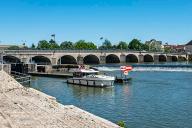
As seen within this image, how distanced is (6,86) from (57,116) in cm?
2082

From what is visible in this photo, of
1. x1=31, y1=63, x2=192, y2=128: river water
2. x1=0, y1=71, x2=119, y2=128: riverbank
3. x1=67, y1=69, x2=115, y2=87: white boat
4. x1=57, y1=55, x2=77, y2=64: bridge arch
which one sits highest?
x1=57, y1=55, x2=77, y2=64: bridge arch

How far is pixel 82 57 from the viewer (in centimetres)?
14250

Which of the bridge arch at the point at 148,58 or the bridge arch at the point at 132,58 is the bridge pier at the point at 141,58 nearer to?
the bridge arch at the point at 132,58

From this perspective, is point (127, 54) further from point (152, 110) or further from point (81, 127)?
point (81, 127)

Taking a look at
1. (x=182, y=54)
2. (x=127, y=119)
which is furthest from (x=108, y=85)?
(x=182, y=54)

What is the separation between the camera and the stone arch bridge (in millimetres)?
122400

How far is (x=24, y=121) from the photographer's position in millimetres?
25500

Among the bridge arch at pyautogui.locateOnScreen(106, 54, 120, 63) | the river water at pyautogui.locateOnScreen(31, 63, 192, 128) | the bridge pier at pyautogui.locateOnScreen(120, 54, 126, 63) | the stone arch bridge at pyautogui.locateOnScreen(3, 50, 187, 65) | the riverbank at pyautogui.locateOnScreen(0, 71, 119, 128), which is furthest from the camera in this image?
the bridge arch at pyautogui.locateOnScreen(106, 54, 120, 63)

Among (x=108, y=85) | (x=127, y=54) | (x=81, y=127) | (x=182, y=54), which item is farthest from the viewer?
(x=182, y=54)

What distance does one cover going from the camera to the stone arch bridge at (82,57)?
402 ft

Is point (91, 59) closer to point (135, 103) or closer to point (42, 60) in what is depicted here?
point (42, 60)

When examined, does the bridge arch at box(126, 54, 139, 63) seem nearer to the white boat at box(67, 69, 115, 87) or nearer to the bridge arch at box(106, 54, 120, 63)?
the bridge arch at box(106, 54, 120, 63)

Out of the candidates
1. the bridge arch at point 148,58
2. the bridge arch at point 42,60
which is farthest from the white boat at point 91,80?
the bridge arch at point 148,58

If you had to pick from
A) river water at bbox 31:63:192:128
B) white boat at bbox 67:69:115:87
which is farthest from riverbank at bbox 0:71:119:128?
white boat at bbox 67:69:115:87
